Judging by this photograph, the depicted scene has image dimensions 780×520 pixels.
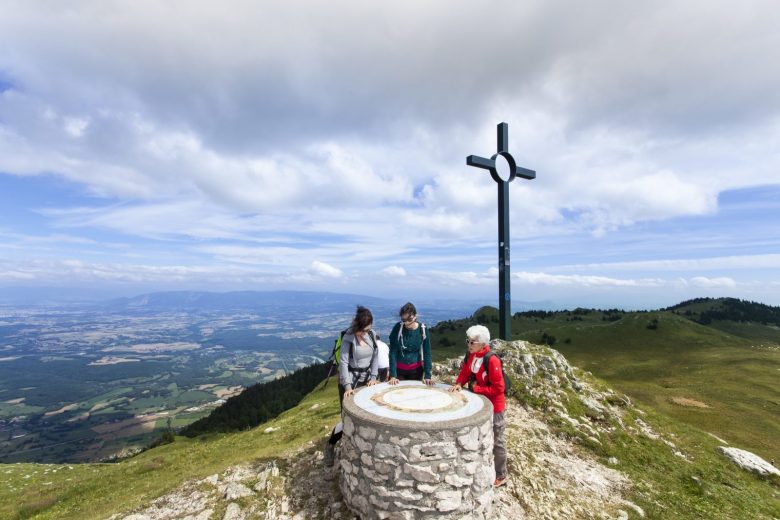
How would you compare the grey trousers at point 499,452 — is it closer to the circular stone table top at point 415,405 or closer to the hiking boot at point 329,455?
the circular stone table top at point 415,405

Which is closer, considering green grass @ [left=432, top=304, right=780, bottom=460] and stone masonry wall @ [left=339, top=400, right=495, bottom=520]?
stone masonry wall @ [left=339, top=400, right=495, bottom=520]

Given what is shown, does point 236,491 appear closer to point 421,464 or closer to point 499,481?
point 421,464

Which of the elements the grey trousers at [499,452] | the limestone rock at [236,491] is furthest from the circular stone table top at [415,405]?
the limestone rock at [236,491]

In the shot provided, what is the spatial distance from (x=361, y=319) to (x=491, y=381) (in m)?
3.31

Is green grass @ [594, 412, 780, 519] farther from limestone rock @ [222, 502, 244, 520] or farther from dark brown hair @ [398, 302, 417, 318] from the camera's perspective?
limestone rock @ [222, 502, 244, 520]

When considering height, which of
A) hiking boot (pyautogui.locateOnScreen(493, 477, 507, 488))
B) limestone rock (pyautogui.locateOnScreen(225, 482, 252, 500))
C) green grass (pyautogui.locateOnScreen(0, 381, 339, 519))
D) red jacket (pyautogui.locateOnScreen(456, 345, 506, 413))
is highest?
red jacket (pyautogui.locateOnScreen(456, 345, 506, 413))

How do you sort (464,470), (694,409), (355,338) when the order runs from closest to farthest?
(464,470)
(355,338)
(694,409)

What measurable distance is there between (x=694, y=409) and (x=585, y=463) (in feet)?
46.5

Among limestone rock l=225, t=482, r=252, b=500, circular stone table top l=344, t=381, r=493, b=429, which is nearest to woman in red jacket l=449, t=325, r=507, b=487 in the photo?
circular stone table top l=344, t=381, r=493, b=429

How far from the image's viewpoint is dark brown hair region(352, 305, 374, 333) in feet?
28.9

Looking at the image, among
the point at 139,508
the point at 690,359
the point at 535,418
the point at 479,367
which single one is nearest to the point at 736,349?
the point at 690,359

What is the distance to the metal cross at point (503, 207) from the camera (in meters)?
16.5

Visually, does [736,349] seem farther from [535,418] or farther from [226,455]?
[226,455]

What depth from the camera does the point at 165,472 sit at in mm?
14062
